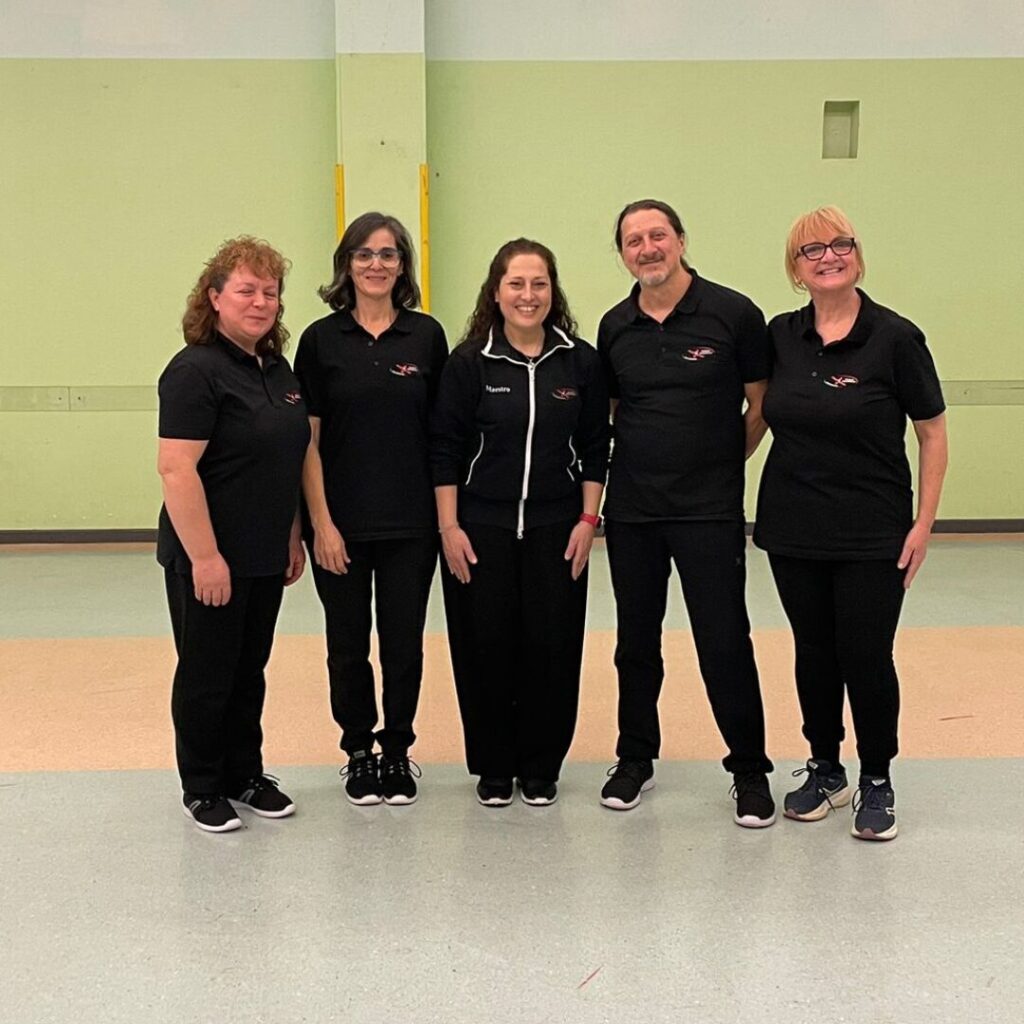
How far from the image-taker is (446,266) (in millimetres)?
6410

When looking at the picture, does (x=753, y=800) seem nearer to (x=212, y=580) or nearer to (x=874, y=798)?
(x=874, y=798)

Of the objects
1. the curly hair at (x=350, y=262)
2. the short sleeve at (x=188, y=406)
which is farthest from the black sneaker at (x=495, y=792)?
the curly hair at (x=350, y=262)

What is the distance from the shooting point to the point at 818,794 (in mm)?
2877

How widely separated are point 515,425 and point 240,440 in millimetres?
667

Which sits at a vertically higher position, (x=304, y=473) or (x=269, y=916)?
(x=304, y=473)

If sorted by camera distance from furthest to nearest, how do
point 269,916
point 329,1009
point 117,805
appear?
point 117,805
point 269,916
point 329,1009

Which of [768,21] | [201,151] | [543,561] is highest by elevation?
[768,21]

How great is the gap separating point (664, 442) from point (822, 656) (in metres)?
0.67

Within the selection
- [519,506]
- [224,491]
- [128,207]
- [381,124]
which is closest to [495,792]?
[519,506]

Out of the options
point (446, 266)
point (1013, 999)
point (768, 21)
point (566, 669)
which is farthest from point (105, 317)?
point (1013, 999)

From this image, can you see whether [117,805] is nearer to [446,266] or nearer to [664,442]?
[664,442]

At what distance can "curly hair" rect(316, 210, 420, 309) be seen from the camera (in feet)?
9.19

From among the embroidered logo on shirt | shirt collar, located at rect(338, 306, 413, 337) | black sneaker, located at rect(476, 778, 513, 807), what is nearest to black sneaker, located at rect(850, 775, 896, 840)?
black sneaker, located at rect(476, 778, 513, 807)

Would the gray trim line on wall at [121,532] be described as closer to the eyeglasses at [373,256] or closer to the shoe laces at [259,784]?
the shoe laces at [259,784]
